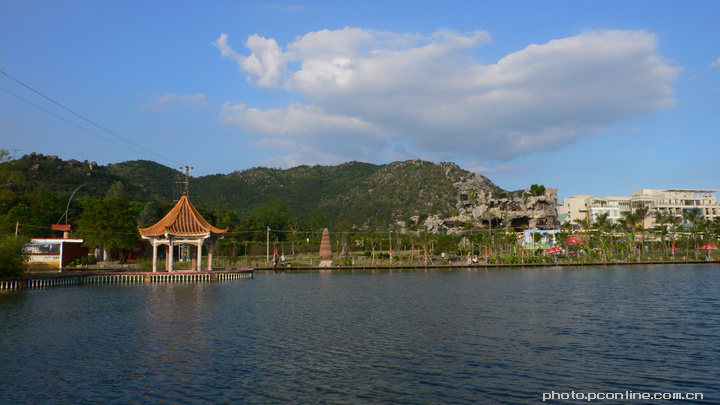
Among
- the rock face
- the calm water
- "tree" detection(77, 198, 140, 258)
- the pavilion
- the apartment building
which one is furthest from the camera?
the apartment building

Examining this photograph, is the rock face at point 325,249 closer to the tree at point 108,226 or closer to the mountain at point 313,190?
the tree at point 108,226

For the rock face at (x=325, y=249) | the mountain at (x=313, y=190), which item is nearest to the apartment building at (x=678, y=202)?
the mountain at (x=313, y=190)

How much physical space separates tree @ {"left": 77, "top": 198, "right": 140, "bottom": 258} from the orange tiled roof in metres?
16.2

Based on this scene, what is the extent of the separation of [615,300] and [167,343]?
30752mm

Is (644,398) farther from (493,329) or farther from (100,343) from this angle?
(100,343)

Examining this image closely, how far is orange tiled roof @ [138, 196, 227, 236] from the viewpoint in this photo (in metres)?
52.7

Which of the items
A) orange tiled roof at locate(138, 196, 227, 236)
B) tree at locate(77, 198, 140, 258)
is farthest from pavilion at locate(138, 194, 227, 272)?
tree at locate(77, 198, 140, 258)

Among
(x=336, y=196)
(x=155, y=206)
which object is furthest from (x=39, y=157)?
(x=336, y=196)

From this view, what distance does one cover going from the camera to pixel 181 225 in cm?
5416

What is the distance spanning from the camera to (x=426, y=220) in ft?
468

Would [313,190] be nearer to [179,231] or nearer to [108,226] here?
[108,226]

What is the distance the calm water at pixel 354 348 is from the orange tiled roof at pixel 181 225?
15.7 m

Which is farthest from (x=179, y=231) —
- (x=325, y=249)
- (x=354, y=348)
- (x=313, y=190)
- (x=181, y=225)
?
(x=313, y=190)

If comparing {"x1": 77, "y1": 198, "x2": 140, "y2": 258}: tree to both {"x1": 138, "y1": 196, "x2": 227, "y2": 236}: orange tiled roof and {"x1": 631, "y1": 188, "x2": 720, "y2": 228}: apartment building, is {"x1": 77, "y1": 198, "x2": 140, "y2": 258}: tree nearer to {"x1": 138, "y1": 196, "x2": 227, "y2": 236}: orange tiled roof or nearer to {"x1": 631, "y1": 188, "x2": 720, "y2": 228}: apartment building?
{"x1": 138, "y1": 196, "x2": 227, "y2": 236}: orange tiled roof
